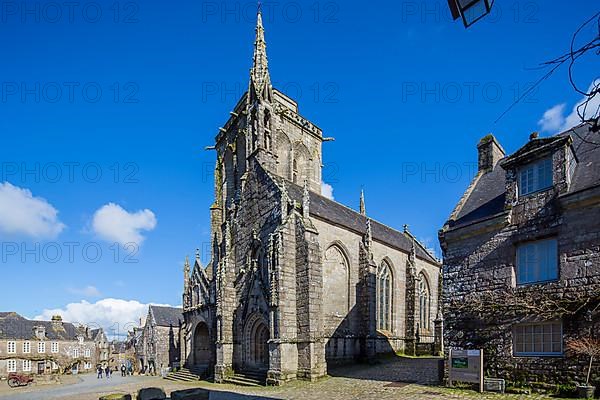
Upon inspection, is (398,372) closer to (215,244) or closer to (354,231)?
(354,231)

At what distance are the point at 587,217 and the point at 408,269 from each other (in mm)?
20758

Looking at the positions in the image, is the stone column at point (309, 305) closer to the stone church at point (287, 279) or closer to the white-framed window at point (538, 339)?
the stone church at point (287, 279)

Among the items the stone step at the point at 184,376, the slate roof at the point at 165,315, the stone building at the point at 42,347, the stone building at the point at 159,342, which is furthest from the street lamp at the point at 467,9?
the stone building at the point at 42,347

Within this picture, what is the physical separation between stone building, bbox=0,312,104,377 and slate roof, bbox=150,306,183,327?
43.3ft

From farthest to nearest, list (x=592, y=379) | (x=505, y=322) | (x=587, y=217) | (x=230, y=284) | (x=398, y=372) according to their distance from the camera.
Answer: (x=230, y=284) → (x=398, y=372) → (x=505, y=322) → (x=587, y=217) → (x=592, y=379)

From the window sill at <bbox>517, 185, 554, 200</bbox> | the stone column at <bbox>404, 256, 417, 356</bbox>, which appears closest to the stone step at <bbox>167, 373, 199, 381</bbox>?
the stone column at <bbox>404, 256, 417, 356</bbox>

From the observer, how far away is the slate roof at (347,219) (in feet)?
82.4

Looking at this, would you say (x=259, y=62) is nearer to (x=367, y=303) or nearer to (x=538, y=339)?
(x=367, y=303)

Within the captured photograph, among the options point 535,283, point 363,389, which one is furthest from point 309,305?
point 535,283

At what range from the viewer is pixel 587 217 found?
37.7 feet

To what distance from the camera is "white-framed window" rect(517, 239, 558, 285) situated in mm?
12164

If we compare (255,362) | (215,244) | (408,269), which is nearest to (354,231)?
(408,269)

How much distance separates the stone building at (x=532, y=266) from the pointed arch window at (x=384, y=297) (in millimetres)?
13550

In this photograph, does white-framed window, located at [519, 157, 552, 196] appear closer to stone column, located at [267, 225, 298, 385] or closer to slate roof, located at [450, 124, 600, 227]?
slate roof, located at [450, 124, 600, 227]
